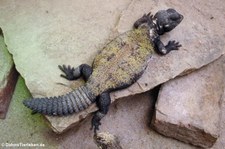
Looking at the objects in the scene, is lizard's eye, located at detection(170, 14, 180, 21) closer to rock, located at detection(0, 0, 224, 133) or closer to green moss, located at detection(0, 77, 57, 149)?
rock, located at detection(0, 0, 224, 133)

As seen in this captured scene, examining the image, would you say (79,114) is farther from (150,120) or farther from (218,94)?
(218,94)

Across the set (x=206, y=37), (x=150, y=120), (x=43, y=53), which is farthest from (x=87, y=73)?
(x=206, y=37)

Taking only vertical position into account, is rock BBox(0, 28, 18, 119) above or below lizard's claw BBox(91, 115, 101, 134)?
above

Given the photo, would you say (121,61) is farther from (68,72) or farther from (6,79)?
(6,79)

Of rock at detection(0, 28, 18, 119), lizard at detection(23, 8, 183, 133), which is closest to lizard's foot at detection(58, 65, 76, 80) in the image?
lizard at detection(23, 8, 183, 133)

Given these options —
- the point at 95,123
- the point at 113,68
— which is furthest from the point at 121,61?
the point at 95,123
